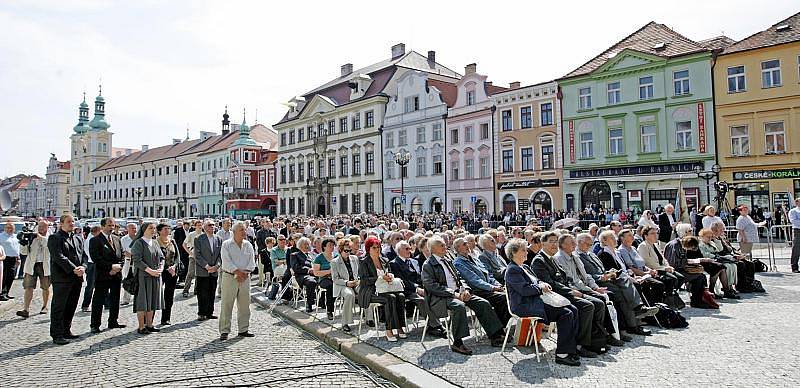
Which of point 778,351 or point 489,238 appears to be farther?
point 489,238

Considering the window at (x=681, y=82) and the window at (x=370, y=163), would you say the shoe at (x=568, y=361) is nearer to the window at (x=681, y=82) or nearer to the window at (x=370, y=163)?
the window at (x=681, y=82)

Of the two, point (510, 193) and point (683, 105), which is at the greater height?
point (683, 105)

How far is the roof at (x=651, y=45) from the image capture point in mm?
30984

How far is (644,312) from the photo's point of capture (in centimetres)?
861

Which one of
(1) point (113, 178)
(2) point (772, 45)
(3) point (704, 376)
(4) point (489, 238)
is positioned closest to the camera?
(3) point (704, 376)

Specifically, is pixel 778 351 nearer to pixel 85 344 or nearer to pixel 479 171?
pixel 85 344

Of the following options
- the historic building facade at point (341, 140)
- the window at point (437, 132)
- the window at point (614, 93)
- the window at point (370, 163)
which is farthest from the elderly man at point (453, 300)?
the window at point (370, 163)

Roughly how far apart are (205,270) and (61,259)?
242cm

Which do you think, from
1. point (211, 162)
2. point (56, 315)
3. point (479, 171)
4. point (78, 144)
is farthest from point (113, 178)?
point (56, 315)

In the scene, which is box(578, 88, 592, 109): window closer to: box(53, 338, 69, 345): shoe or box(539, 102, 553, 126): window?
box(539, 102, 553, 126): window

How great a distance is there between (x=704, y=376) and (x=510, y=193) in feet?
104

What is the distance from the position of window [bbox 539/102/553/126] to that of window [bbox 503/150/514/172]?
9.59 ft

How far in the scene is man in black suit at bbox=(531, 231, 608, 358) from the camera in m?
7.24

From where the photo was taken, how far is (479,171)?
3953 centimetres
